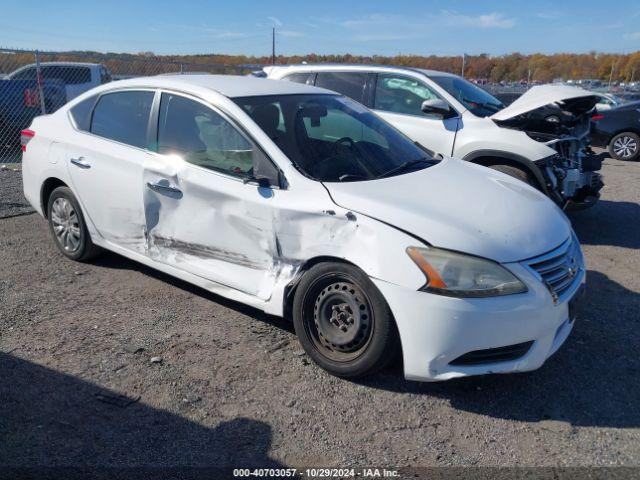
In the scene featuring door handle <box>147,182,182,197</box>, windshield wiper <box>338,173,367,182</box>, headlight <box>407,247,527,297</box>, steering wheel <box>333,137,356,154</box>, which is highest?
steering wheel <box>333,137,356,154</box>

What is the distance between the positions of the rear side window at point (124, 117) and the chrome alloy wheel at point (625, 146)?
39.9 ft

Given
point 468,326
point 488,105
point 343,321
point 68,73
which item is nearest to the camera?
point 468,326

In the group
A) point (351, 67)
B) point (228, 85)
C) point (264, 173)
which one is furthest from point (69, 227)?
point (351, 67)

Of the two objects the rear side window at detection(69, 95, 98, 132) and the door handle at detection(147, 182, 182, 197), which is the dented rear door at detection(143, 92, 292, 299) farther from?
the rear side window at detection(69, 95, 98, 132)

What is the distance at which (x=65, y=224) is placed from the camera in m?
5.23

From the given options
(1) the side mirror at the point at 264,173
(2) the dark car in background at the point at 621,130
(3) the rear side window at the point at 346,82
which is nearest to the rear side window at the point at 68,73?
(3) the rear side window at the point at 346,82

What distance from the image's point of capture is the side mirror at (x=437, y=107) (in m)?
6.34

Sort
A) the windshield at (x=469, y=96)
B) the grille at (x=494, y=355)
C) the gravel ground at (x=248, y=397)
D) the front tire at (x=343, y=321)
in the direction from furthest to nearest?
the windshield at (x=469, y=96) → the front tire at (x=343, y=321) → the grille at (x=494, y=355) → the gravel ground at (x=248, y=397)

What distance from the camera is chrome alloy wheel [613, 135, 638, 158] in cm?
1314

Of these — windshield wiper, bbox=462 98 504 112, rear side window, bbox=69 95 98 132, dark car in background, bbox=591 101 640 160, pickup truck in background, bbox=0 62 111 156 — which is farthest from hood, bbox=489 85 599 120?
pickup truck in background, bbox=0 62 111 156

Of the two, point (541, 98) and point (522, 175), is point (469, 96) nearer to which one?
point (541, 98)

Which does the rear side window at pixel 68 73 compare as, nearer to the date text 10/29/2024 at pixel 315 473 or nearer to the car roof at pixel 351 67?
the car roof at pixel 351 67

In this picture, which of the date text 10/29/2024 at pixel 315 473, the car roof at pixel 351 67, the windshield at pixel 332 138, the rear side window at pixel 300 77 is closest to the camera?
the date text 10/29/2024 at pixel 315 473

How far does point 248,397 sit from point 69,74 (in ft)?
40.6
